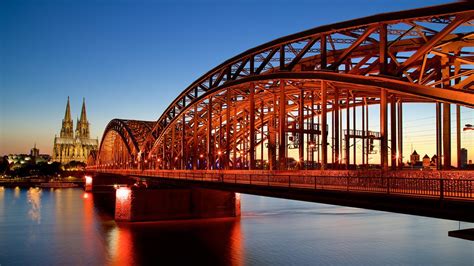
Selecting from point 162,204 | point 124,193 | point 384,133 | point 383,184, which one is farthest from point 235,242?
point 383,184

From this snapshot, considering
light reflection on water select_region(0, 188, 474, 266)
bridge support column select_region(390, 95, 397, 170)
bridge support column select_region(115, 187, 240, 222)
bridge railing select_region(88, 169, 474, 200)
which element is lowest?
light reflection on water select_region(0, 188, 474, 266)

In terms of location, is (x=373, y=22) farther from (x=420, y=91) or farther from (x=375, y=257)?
(x=375, y=257)

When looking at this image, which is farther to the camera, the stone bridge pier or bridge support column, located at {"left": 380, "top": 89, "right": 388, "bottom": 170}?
the stone bridge pier

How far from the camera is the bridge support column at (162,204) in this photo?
5806cm

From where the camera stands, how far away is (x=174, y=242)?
152ft

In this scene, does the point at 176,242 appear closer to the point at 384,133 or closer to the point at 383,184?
the point at 384,133

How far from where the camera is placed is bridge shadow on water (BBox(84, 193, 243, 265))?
4059cm

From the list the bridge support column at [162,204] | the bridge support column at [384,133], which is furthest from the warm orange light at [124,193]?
the bridge support column at [384,133]

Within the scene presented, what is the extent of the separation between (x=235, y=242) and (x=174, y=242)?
5.39 meters

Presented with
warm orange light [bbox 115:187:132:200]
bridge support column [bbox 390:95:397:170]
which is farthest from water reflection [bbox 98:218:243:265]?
bridge support column [bbox 390:95:397:170]

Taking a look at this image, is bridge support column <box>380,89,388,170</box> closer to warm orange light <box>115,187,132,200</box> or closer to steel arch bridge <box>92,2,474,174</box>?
steel arch bridge <box>92,2,474,174</box>

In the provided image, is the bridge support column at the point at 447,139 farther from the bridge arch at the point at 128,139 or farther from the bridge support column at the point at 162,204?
the bridge arch at the point at 128,139

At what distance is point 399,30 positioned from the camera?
38.3m

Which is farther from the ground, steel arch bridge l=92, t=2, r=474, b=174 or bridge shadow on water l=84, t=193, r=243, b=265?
steel arch bridge l=92, t=2, r=474, b=174
